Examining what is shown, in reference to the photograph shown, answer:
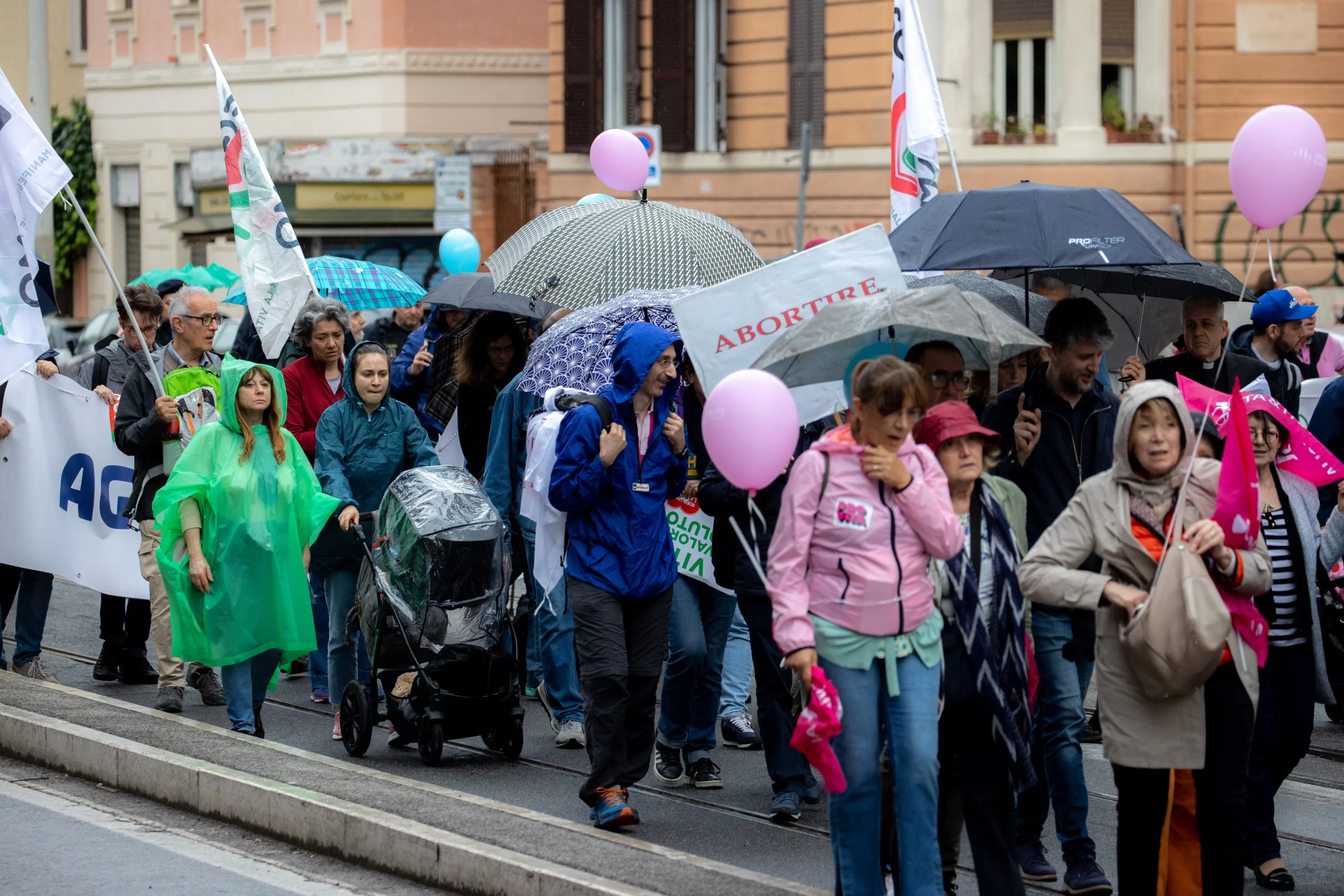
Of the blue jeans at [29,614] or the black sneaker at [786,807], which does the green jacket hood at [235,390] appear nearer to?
the blue jeans at [29,614]

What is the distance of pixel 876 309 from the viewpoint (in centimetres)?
596

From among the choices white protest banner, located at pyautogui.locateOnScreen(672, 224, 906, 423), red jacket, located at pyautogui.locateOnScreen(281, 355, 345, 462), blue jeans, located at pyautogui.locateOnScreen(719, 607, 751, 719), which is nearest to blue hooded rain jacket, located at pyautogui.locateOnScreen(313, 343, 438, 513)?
red jacket, located at pyautogui.locateOnScreen(281, 355, 345, 462)

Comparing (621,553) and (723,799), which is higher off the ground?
(621,553)

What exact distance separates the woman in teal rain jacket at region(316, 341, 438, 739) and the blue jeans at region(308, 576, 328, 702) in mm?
673

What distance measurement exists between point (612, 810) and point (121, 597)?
435 centimetres

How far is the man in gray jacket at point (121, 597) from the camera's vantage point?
10008mm

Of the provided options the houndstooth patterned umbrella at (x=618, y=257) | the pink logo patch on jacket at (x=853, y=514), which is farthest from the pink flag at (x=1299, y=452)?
the houndstooth patterned umbrella at (x=618, y=257)

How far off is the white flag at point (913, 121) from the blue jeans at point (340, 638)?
3395mm

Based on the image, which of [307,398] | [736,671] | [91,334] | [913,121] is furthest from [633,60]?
[736,671]

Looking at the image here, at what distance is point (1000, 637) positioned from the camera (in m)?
5.73

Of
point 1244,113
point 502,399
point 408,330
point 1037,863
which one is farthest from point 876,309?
point 1244,113

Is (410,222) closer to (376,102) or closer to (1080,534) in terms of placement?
(376,102)

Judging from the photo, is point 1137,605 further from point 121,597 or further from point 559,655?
point 121,597

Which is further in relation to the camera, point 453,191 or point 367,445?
point 453,191
